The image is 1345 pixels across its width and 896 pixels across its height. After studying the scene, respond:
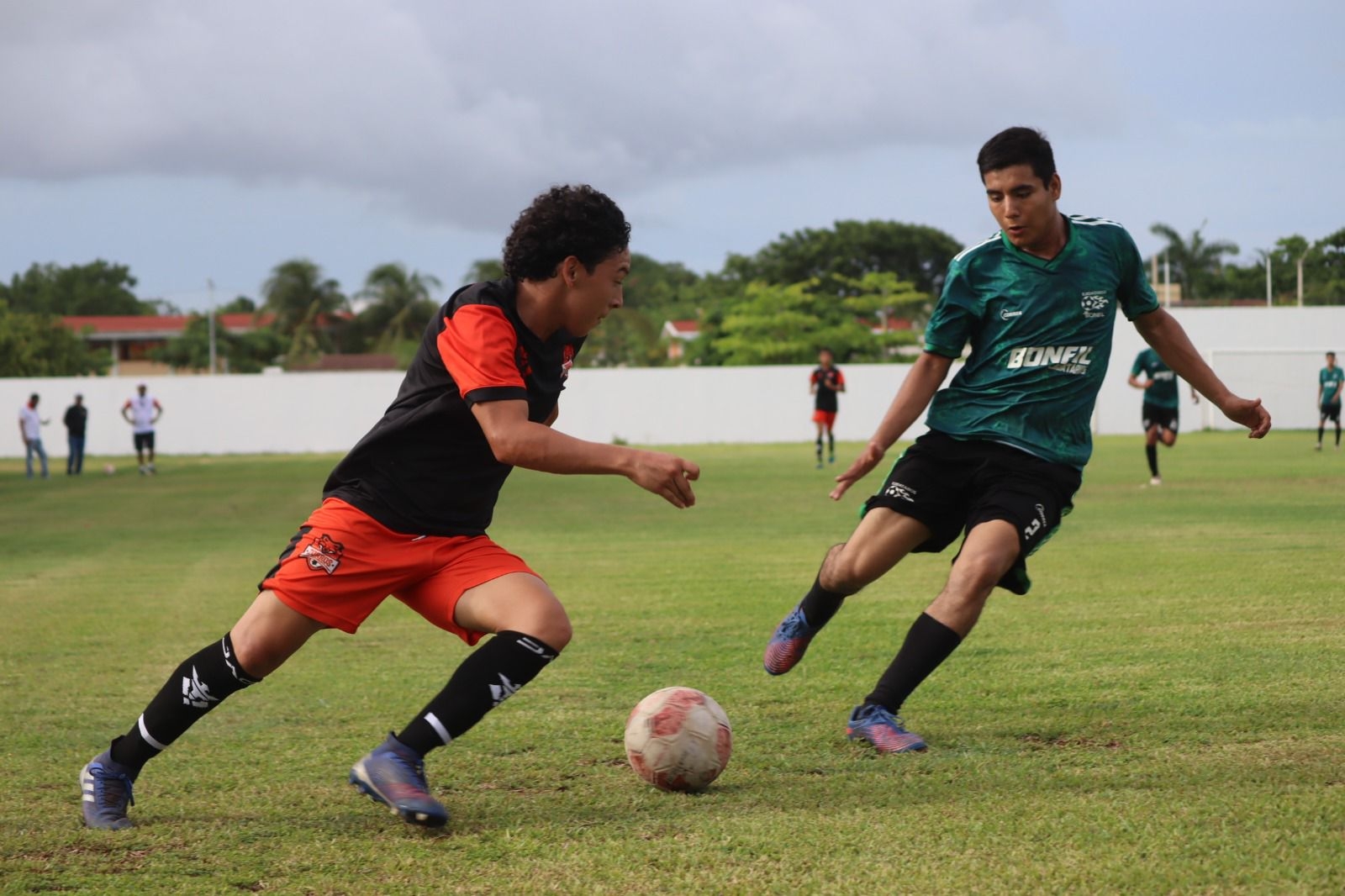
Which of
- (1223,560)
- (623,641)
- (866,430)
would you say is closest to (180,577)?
(623,641)

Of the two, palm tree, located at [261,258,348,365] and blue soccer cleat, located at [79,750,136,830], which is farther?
palm tree, located at [261,258,348,365]

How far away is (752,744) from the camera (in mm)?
4934

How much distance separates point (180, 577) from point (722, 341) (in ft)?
160

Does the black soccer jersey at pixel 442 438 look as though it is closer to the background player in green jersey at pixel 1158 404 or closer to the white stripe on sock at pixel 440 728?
the white stripe on sock at pixel 440 728

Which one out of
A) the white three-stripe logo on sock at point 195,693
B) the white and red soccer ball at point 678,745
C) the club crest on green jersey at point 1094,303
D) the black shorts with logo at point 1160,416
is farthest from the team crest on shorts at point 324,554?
the black shorts with logo at point 1160,416

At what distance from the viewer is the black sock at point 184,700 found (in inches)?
161

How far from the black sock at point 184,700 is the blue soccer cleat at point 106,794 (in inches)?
1.3

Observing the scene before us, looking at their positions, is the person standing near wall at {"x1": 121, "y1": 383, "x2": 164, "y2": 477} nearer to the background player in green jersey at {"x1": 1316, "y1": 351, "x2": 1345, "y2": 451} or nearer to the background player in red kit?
the background player in red kit

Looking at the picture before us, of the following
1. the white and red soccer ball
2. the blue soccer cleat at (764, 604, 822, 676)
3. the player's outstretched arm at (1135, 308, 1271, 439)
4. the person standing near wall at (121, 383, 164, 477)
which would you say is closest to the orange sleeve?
the white and red soccer ball

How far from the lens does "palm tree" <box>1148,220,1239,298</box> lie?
216ft

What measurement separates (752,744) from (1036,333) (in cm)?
182

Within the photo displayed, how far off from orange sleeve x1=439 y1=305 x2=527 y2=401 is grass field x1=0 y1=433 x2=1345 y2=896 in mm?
1251

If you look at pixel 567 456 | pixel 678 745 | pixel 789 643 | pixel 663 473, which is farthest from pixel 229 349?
pixel 663 473

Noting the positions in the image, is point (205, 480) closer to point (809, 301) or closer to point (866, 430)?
point (866, 430)
